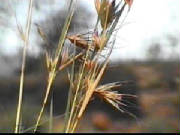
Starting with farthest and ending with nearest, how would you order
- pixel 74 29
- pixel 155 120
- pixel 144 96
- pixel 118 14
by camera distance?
1. pixel 144 96
2. pixel 155 120
3. pixel 74 29
4. pixel 118 14

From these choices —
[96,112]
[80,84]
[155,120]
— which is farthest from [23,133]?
[96,112]

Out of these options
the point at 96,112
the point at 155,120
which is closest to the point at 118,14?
the point at 155,120

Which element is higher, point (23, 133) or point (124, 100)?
point (124, 100)

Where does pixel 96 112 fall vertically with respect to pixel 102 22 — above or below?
below

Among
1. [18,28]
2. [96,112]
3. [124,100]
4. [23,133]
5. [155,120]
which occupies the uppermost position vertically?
[18,28]

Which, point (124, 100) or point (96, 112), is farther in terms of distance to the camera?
point (96, 112)

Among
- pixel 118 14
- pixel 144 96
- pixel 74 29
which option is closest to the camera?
pixel 118 14

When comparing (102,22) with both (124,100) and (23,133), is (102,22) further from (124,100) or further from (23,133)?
(23,133)

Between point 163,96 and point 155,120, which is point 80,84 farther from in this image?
point 163,96

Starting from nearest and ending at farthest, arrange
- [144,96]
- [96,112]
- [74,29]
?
[74,29] < [96,112] < [144,96]
